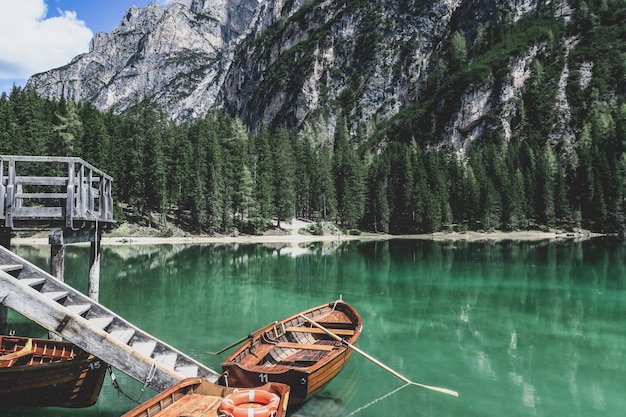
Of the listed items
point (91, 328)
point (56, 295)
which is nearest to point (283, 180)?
point (56, 295)

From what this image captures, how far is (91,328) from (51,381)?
243cm

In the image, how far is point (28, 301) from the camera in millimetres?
8281

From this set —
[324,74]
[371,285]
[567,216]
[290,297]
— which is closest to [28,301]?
[290,297]

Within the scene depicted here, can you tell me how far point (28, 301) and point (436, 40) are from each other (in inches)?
7495

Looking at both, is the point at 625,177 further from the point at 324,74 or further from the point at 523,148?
the point at 324,74

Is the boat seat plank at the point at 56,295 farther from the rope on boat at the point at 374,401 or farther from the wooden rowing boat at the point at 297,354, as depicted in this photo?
the rope on boat at the point at 374,401

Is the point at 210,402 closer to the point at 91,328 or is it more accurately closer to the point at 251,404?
the point at 251,404

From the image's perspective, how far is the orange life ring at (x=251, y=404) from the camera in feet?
23.5

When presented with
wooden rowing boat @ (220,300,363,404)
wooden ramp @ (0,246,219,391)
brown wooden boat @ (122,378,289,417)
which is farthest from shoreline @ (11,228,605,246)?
brown wooden boat @ (122,378,289,417)

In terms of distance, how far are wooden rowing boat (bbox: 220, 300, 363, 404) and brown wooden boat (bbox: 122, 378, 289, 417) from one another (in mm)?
1345

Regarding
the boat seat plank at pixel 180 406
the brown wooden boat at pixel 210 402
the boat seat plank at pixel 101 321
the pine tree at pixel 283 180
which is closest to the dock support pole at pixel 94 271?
the boat seat plank at pixel 101 321

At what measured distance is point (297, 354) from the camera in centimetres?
1284

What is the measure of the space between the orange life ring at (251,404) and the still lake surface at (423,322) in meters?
3.02

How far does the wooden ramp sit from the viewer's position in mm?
8281
